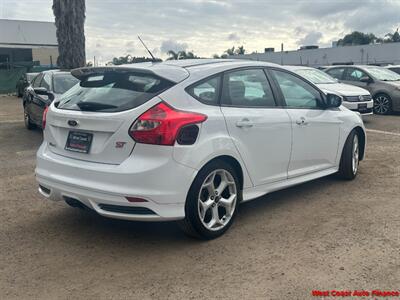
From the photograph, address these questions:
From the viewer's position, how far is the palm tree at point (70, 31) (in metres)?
12.3

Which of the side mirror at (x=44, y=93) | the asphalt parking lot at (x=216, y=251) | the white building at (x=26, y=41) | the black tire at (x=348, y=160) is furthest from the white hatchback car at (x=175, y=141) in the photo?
the white building at (x=26, y=41)

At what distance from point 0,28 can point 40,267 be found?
50.0 m

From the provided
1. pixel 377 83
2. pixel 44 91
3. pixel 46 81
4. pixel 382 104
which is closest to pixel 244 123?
pixel 44 91

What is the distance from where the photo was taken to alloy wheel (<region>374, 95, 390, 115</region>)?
13.8m

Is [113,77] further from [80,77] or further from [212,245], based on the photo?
[212,245]

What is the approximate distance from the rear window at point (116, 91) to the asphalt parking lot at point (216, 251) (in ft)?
4.02

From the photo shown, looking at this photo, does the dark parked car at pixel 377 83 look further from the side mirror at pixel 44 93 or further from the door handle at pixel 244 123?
the door handle at pixel 244 123

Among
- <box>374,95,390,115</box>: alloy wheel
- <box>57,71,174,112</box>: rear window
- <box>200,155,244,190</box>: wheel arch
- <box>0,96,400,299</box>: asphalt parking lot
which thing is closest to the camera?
<box>0,96,400,299</box>: asphalt parking lot

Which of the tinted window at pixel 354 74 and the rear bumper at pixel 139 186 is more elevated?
the tinted window at pixel 354 74

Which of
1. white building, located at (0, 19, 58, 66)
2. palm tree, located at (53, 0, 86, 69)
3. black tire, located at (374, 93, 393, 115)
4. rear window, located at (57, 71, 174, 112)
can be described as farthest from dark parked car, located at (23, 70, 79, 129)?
white building, located at (0, 19, 58, 66)

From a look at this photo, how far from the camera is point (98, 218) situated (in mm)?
4715

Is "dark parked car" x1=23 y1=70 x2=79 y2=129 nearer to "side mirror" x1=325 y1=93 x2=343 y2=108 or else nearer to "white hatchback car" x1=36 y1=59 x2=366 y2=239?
"white hatchback car" x1=36 y1=59 x2=366 y2=239

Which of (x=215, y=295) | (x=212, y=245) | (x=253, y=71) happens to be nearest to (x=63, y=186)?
(x=212, y=245)

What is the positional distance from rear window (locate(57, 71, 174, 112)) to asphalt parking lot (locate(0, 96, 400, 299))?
4.02ft
